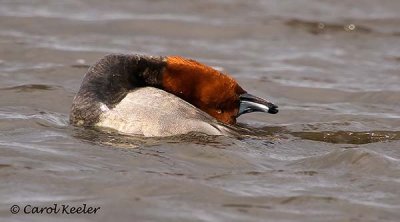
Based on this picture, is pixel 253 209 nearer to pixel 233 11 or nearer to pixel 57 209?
pixel 57 209

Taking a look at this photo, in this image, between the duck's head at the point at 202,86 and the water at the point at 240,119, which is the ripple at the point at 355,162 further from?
the duck's head at the point at 202,86

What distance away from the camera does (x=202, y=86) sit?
8227 mm

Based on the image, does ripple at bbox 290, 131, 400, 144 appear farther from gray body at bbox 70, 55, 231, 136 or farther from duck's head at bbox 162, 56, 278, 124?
gray body at bbox 70, 55, 231, 136

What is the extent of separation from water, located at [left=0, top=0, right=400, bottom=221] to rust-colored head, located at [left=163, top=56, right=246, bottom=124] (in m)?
0.41

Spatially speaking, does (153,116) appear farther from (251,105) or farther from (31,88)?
(31,88)

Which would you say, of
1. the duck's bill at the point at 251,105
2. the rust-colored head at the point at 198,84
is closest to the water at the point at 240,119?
the duck's bill at the point at 251,105

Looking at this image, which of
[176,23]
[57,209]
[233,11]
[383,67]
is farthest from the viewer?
[233,11]

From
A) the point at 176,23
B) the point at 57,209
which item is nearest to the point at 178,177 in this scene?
the point at 57,209

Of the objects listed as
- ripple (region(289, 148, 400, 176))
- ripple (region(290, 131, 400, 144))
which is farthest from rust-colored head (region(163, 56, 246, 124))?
ripple (region(289, 148, 400, 176))

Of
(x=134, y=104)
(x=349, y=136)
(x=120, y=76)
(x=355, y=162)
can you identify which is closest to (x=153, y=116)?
(x=134, y=104)

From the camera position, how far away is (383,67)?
40.3 ft

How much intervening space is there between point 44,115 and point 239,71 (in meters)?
3.34

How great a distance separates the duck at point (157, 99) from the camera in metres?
7.70

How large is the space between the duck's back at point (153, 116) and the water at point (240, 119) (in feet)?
0.28
